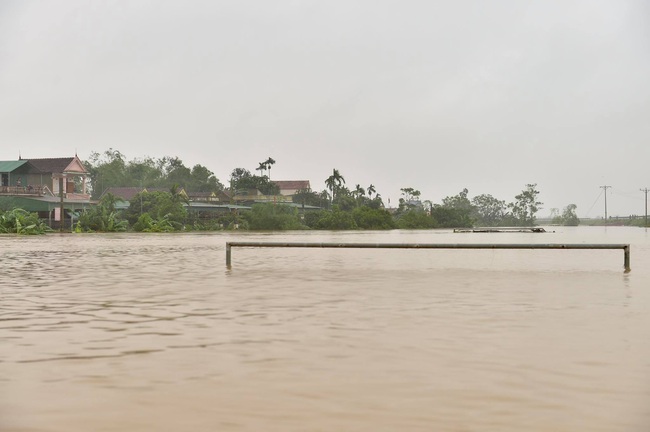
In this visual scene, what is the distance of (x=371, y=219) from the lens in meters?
109

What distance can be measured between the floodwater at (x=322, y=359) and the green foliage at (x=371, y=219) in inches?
3541

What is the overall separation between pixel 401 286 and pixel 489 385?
38.0ft

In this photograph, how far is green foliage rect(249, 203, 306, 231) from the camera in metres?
90.5

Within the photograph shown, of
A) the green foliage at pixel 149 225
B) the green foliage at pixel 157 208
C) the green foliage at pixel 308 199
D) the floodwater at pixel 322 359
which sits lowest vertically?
the floodwater at pixel 322 359

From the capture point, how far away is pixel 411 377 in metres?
7.34

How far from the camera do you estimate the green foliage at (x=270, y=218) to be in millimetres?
90500

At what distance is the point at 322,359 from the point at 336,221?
92.7m

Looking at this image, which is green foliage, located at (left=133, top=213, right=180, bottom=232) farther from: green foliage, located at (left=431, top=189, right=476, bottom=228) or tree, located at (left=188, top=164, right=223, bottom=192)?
green foliage, located at (left=431, top=189, right=476, bottom=228)

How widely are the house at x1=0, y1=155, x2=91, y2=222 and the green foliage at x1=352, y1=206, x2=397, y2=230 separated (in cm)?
4265

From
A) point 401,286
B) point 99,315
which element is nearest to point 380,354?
point 99,315

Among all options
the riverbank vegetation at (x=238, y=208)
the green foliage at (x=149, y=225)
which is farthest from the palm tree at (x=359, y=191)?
the green foliage at (x=149, y=225)

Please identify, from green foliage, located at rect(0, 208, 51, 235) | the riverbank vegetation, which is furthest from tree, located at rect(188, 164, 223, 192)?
green foliage, located at rect(0, 208, 51, 235)

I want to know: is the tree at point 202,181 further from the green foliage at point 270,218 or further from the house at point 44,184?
the house at point 44,184

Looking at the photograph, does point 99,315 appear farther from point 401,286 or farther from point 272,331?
point 401,286
